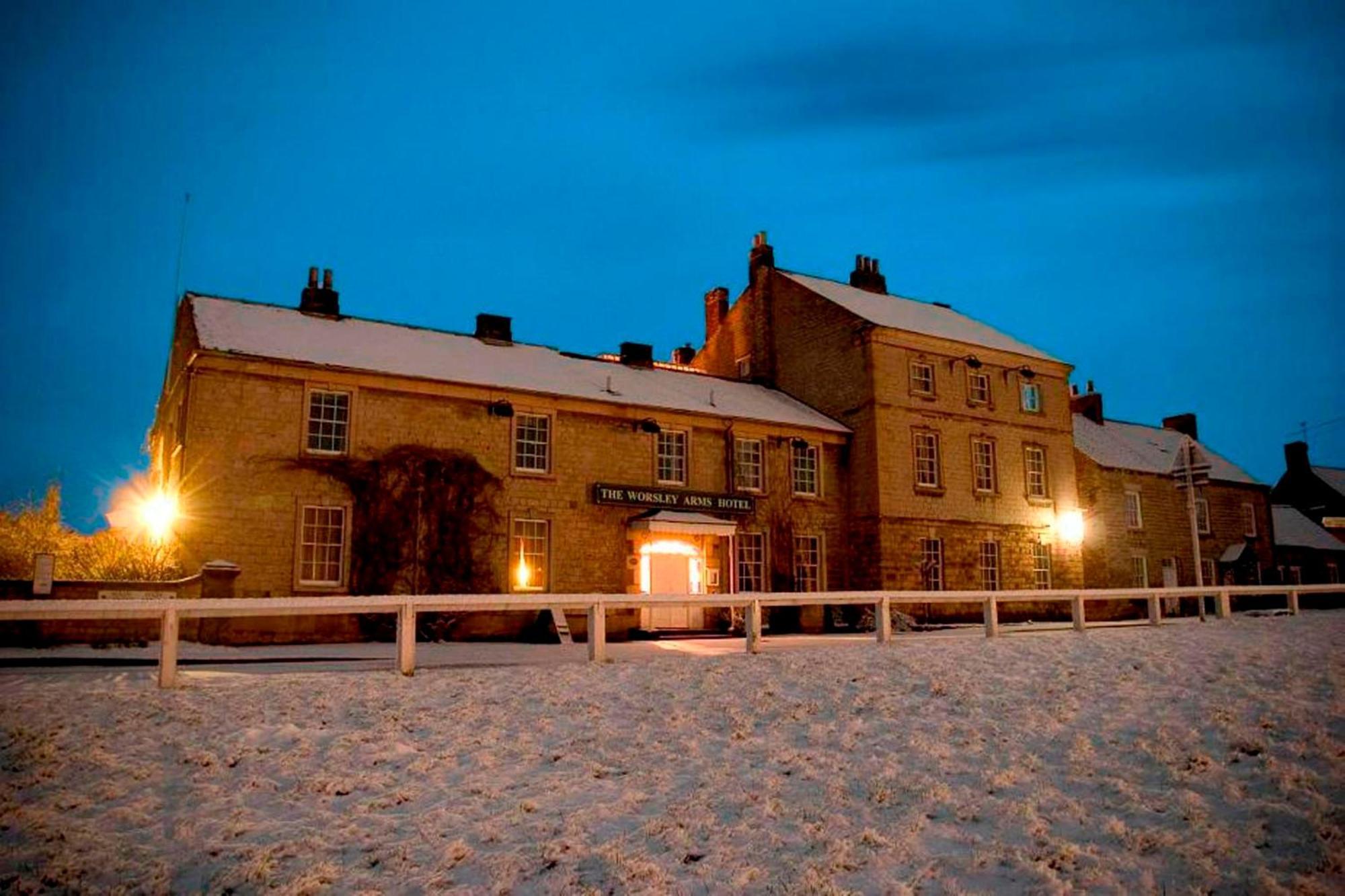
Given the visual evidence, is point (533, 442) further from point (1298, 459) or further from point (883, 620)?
point (1298, 459)

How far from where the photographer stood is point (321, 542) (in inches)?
830

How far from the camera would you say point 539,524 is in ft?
78.2

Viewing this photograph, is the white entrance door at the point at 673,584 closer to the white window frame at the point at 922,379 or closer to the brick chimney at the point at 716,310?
the white window frame at the point at 922,379

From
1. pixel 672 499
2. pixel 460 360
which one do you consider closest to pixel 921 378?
pixel 672 499

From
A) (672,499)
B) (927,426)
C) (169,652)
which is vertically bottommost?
(169,652)

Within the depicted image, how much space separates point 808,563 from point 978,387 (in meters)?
8.95

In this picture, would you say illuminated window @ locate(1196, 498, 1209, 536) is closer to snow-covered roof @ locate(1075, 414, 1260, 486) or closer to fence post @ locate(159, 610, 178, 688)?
snow-covered roof @ locate(1075, 414, 1260, 486)

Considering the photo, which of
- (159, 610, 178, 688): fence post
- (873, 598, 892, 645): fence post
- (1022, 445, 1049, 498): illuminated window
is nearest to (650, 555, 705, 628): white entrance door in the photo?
(873, 598, 892, 645): fence post

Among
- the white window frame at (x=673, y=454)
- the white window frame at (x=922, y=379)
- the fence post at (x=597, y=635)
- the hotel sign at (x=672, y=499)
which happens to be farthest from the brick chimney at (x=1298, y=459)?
the fence post at (x=597, y=635)

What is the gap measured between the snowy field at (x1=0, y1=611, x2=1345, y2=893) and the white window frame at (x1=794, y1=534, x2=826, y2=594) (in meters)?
16.8

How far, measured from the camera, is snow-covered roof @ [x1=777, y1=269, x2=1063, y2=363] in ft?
101

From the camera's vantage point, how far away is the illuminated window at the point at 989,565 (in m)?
30.1

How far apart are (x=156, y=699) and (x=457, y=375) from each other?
15.1 metres

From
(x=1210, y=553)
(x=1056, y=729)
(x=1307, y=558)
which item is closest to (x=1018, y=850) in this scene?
(x=1056, y=729)
